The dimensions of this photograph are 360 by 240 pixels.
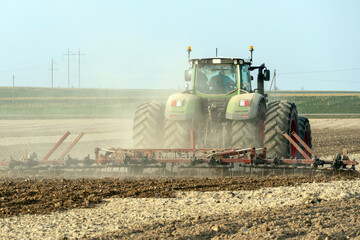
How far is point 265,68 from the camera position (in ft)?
41.5

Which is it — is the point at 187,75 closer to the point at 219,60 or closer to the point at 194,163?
the point at 219,60

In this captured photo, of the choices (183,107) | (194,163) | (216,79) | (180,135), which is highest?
(216,79)

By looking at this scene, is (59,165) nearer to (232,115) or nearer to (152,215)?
(232,115)

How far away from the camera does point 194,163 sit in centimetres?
994

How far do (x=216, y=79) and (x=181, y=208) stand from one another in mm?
4676

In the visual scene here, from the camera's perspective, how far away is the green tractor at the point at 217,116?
1072 cm

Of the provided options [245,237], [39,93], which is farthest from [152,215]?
[39,93]

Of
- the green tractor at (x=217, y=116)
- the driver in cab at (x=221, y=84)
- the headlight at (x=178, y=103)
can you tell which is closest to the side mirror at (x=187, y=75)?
the green tractor at (x=217, y=116)

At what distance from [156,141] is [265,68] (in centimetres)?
309

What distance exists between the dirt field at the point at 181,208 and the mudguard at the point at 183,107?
137 centimetres

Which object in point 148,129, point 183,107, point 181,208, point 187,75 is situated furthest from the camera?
point 187,75

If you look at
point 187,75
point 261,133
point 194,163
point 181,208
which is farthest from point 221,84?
point 181,208

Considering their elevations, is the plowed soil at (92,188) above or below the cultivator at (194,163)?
below

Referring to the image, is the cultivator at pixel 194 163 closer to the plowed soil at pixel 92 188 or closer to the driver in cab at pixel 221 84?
the plowed soil at pixel 92 188
